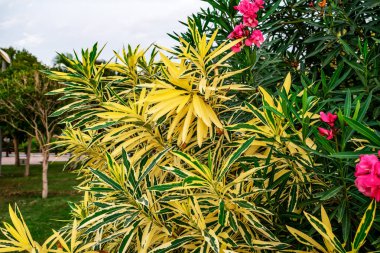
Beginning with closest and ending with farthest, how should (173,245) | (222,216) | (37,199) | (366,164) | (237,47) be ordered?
(366,164) → (222,216) → (173,245) → (237,47) → (37,199)

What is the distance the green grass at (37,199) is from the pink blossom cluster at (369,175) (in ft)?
17.2

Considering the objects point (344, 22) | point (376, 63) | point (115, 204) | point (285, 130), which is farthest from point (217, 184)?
point (344, 22)

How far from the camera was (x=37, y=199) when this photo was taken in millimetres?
12469

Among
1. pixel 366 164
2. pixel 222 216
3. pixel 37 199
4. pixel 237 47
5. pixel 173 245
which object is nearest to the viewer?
pixel 366 164

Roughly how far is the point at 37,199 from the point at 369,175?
41.4ft

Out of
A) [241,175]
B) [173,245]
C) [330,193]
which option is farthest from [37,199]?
[330,193]

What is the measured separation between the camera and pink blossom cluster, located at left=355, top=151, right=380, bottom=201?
108cm

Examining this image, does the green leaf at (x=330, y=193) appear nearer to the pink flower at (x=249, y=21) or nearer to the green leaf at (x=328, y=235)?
the green leaf at (x=328, y=235)

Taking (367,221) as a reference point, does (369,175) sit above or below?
above

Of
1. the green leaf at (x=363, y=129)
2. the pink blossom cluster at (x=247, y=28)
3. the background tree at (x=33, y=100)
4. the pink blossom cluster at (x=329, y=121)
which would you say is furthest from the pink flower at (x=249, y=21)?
the background tree at (x=33, y=100)

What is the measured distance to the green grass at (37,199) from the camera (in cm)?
880

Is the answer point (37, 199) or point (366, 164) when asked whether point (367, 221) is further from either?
point (37, 199)

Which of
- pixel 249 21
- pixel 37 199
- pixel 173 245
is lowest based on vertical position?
pixel 37 199

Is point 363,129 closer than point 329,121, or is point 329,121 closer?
point 363,129
